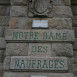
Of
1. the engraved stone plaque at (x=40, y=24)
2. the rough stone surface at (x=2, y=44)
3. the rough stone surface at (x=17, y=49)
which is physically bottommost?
the rough stone surface at (x=17, y=49)

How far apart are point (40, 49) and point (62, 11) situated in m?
1.22

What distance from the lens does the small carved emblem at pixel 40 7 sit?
166 inches

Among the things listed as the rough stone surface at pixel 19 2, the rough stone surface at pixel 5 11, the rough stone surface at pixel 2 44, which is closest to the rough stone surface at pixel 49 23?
the rough stone surface at pixel 19 2

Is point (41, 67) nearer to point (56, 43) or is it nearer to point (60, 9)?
point (56, 43)

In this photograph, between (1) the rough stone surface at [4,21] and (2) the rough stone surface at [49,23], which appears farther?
(1) the rough stone surface at [4,21]

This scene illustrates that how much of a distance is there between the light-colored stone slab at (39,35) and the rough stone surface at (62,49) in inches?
5.1

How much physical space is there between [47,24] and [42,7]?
50 cm

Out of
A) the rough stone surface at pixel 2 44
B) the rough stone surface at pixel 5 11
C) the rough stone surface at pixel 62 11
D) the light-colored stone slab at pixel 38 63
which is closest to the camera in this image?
the light-colored stone slab at pixel 38 63

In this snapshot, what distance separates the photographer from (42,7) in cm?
425

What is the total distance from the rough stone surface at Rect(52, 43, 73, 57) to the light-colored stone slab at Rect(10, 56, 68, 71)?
132 millimetres

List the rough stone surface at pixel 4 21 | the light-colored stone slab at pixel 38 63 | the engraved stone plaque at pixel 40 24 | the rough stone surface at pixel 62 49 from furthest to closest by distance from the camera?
the rough stone surface at pixel 4 21 → the engraved stone plaque at pixel 40 24 → the rough stone surface at pixel 62 49 → the light-colored stone slab at pixel 38 63

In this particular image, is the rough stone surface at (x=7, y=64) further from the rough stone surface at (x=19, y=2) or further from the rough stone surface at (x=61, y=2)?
the rough stone surface at (x=61, y=2)

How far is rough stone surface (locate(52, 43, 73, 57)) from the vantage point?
153 inches

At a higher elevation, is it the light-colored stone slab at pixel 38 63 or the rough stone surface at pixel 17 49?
the rough stone surface at pixel 17 49
